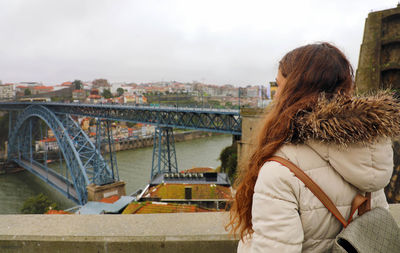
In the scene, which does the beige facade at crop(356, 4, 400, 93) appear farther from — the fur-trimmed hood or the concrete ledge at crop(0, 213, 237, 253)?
the fur-trimmed hood

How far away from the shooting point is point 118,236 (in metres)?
1.10

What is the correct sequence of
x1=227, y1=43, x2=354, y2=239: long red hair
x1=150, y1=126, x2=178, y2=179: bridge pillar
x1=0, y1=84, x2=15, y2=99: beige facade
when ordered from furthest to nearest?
1. x1=0, y1=84, x2=15, y2=99: beige facade
2. x1=150, y1=126, x2=178, y2=179: bridge pillar
3. x1=227, y1=43, x2=354, y2=239: long red hair

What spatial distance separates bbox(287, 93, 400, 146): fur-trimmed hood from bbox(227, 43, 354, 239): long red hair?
0.16 feet

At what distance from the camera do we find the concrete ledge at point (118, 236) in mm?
1090

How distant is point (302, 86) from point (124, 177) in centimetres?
2036

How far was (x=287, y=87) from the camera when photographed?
0.70 meters

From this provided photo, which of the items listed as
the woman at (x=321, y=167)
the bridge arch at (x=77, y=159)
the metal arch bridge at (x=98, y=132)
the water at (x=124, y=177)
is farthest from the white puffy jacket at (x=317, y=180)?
the water at (x=124, y=177)

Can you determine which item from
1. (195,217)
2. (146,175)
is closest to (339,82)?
(195,217)

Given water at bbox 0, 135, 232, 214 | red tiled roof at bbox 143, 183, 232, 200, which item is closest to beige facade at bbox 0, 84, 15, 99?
water at bbox 0, 135, 232, 214

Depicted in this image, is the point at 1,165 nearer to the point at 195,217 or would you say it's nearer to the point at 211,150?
the point at 211,150

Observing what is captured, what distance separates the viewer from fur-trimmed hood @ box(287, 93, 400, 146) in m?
0.56

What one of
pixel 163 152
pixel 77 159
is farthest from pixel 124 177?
pixel 163 152

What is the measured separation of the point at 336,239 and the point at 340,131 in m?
0.23

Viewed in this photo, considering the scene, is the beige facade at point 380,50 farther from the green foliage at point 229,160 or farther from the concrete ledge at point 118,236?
the concrete ledge at point 118,236
